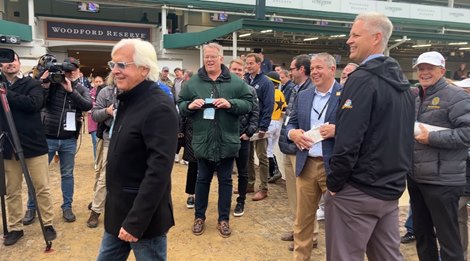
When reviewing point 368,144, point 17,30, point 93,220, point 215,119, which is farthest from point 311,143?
point 17,30

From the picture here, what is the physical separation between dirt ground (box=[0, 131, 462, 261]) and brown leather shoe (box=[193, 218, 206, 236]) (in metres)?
0.06

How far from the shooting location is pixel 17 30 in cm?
1565

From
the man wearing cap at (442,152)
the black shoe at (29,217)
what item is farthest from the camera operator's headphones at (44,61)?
the man wearing cap at (442,152)

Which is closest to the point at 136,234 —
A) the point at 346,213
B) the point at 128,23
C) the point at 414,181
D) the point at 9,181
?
the point at 346,213

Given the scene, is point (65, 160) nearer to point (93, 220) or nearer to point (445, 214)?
point (93, 220)

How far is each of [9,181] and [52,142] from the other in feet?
2.00

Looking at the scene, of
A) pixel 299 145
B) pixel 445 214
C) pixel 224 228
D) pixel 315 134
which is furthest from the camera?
pixel 224 228

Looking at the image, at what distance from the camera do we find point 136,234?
2082 mm

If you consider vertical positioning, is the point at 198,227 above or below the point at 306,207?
below

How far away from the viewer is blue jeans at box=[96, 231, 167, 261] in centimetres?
222

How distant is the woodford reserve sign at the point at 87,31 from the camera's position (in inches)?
734

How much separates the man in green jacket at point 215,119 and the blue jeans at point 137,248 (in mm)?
1754

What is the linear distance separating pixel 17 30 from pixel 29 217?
14.0 meters

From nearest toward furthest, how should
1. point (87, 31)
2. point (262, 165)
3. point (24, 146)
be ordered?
point (24, 146), point (262, 165), point (87, 31)
